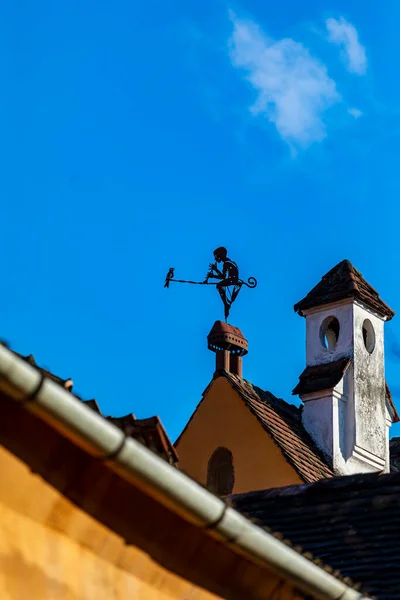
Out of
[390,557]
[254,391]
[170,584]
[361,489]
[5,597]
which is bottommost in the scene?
[5,597]

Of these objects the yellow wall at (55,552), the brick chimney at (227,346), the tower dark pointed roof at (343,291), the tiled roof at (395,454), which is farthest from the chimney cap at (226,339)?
the yellow wall at (55,552)

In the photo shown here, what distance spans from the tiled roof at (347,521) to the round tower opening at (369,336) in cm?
857

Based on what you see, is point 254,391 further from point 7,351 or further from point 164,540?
point 7,351

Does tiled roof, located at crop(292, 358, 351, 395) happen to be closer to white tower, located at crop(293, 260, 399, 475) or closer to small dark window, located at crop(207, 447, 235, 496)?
white tower, located at crop(293, 260, 399, 475)

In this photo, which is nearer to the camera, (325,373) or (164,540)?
(164,540)

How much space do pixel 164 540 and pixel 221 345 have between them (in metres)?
14.1

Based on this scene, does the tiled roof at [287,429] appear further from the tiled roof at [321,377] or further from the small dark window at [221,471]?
the small dark window at [221,471]

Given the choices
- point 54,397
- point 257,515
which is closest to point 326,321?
point 257,515

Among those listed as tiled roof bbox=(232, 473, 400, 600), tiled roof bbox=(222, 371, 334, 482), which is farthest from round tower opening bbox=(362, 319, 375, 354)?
tiled roof bbox=(232, 473, 400, 600)

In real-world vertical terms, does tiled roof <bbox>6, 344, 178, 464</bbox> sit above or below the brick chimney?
below

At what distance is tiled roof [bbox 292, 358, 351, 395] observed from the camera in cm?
1983

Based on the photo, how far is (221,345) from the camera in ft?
67.6

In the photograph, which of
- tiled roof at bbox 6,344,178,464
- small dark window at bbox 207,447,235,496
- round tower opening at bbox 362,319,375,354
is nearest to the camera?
tiled roof at bbox 6,344,178,464

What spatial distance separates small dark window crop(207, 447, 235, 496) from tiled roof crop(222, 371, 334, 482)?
0.89 meters
